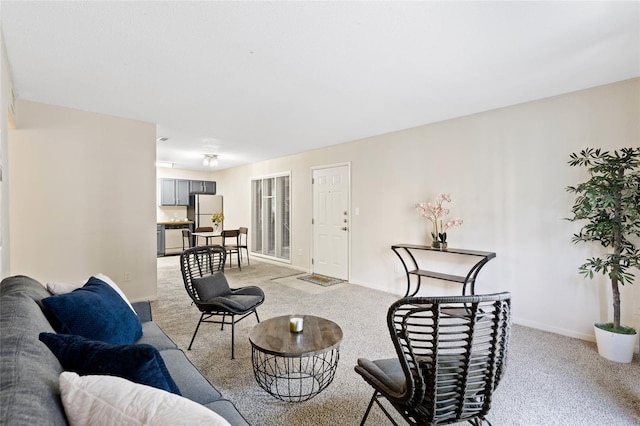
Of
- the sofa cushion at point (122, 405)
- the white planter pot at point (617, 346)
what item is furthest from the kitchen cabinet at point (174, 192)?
the white planter pot at point (617, 346)

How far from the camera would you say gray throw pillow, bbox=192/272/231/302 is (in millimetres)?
2805

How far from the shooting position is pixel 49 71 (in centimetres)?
267

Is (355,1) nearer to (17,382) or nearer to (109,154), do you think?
(17,382)

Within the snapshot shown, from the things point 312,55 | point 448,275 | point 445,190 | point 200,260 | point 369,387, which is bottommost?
point 369,387

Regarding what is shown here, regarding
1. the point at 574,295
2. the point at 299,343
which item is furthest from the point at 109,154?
the point at 574,295

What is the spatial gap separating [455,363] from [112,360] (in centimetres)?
134

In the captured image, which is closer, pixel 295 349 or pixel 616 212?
pixel 295 349

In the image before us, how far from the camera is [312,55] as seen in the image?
237cm

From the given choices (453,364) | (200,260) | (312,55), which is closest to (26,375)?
(453,364)

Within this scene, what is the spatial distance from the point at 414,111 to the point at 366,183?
5.24ft

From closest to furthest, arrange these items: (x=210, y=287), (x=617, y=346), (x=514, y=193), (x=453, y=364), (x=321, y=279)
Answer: (x=453, y=364)
(x=617, y=346)
(x=210, y=287)
(x=514, y=193)
(x=321, y=279)

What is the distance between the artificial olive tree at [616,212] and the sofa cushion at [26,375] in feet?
11.7

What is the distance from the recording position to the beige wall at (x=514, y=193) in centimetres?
298

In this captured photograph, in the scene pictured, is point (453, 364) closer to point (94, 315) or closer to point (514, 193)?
point (94, 315)
